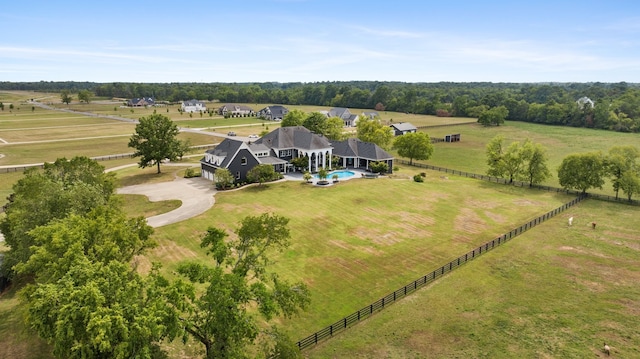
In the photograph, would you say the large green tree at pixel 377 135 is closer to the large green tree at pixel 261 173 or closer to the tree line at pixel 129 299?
the large green tree at pixel 261 173

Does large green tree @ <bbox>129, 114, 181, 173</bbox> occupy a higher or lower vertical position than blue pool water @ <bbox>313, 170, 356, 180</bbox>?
higher

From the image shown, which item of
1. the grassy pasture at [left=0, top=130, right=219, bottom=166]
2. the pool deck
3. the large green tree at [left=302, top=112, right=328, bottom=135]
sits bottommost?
the pool deck

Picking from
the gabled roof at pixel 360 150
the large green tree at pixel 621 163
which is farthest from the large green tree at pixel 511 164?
the gabled roof at pixel 360 150

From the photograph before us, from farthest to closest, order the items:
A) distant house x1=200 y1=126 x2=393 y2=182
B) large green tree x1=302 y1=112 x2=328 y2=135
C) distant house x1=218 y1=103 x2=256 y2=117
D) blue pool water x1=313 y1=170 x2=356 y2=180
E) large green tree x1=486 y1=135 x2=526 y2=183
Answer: distant house x1=218 y1=103 x2=256 y2=117
large green tree x1=302 y1=112 x2=328 y2=135
blue pool water x1=313 y1=170 x2=356 y2=180
large green tree x1=486 y1=135 x2=526 y2=183
distant house x1=200 y1=126 x2=393 y2=182

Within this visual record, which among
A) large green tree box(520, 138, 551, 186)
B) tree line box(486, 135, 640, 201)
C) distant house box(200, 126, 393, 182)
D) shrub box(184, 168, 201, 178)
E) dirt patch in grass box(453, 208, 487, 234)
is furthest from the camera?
shrub box(184, 168, 201, 178)

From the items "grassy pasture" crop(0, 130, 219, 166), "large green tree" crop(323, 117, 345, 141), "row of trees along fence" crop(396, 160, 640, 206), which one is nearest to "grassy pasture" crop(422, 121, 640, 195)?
"row of trees along fence" crop(396, 160, 640, 206)

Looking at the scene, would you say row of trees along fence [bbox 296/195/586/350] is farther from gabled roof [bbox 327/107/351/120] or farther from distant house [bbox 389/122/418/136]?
gabled roof [bbox 327/107/351/120]

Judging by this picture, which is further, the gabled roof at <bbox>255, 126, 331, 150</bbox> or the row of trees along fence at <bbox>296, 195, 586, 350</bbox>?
the gabled roof at <bbox>255, 126, 331, 150</bbox>

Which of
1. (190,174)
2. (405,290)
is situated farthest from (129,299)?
(190,174)

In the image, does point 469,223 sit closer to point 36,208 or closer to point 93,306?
point 93,306
